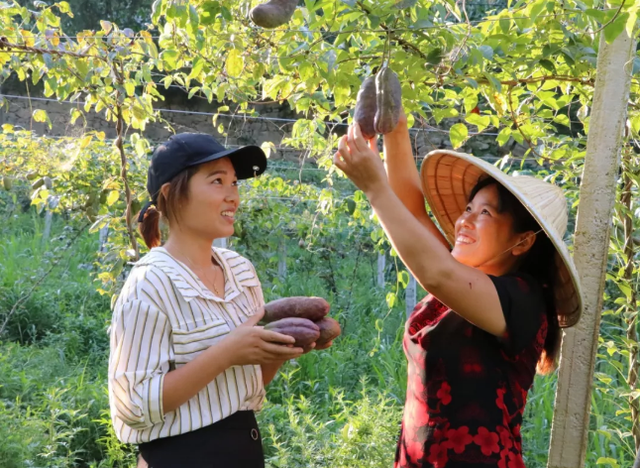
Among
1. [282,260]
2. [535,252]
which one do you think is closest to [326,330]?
[535,252]

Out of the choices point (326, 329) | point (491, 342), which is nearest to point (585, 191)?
point (491, 342)

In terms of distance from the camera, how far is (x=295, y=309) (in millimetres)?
1618

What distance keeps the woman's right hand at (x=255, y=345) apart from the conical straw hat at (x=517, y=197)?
51 cm

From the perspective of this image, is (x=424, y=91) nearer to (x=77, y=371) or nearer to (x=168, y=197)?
(x=168, y=197)

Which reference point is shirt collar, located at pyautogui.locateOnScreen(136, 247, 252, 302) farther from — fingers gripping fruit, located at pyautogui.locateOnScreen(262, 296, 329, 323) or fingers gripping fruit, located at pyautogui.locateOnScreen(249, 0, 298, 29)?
fingers gripping fruit, located at pyautogui.locateOnScreen(249, 0, 298, 29)

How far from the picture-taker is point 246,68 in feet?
8.26

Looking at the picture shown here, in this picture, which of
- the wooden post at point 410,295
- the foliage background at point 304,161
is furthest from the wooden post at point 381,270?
the wooden post at point 410,295

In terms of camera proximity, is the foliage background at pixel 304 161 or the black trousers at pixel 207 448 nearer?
the black trousers at pixel 207 448

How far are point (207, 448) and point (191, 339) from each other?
0.22 m

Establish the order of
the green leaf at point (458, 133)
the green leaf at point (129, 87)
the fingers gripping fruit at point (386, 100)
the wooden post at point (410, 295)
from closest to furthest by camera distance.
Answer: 1. the fingers gripping fruit at point (386, 100)
2. the green leaf at point (458, 133)
3. the green leaf at point (129, 87)
4. the wooden post at point (410, 295)

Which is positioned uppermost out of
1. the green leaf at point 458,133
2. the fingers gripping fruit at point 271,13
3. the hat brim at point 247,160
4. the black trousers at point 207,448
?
the green leaf at point 458,133

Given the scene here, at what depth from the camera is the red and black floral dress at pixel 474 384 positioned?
1.42 meters

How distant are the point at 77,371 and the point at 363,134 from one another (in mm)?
3722

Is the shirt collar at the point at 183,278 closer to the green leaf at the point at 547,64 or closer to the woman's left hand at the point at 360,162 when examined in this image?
the woman's left hand at the point at 360,162
